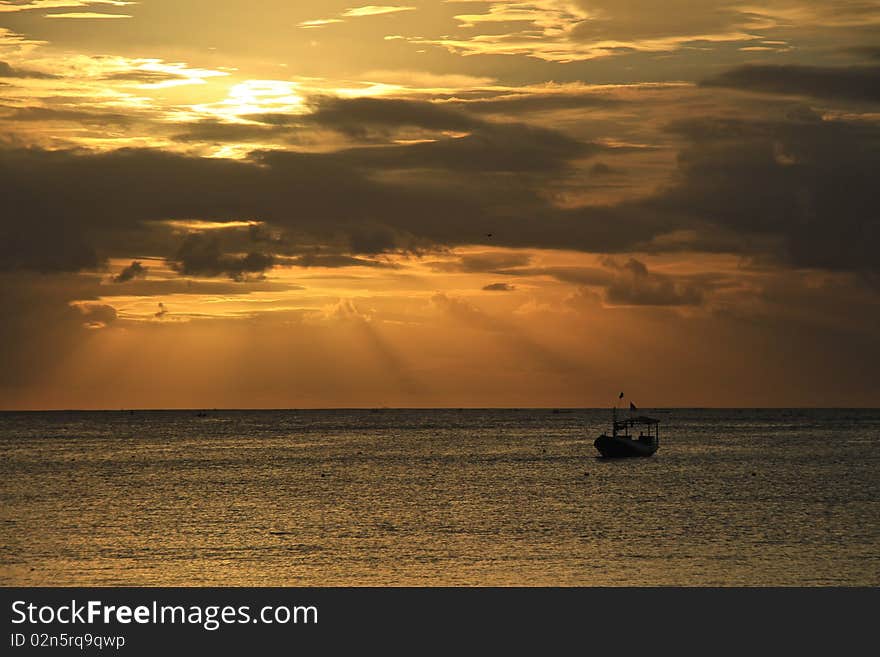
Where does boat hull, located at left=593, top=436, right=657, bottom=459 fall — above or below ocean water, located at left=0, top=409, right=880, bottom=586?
above

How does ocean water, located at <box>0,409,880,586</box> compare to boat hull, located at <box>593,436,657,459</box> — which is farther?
boat hull, located at <box>593,436,657,459</box>

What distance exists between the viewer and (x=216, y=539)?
254ft

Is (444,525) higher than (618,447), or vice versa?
(618,447)

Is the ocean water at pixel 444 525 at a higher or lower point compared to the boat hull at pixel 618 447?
lower

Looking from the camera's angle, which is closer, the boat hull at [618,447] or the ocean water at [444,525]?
the ocean water at [444,525]

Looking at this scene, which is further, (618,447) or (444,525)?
(618,447)
